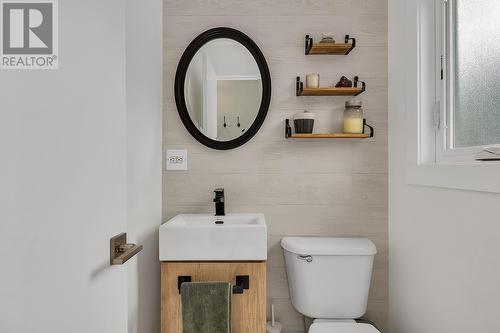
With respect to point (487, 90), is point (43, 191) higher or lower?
lower

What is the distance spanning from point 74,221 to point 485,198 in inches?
48.2

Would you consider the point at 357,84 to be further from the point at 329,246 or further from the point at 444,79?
the point at 329,246

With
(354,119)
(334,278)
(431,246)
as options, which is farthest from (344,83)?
(334,278)

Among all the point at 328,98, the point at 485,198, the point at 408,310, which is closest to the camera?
the point at 485,198

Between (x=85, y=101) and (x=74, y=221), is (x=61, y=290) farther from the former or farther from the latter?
(x=85, y=101)

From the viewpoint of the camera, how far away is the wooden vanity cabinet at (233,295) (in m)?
1.47

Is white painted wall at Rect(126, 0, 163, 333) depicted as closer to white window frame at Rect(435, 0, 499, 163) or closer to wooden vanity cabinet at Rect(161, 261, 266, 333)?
wooden vanity cabinet at Rect(161, 261, 266, 333)

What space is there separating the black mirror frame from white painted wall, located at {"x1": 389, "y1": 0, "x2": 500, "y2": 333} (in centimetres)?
68

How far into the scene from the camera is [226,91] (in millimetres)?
1830

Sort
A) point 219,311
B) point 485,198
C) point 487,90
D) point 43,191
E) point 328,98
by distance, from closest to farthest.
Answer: point 43,191
point 485,198
point 487,90
point 219,311
point 328,98

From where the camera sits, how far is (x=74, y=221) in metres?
0.81

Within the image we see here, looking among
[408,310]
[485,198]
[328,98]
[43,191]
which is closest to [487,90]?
[485,198]

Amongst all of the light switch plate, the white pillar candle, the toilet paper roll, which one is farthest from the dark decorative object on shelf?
the toilet paper roll

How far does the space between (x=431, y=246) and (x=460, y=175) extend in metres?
0.37
